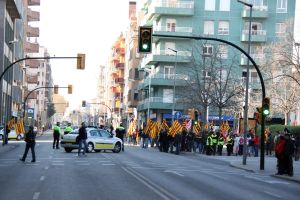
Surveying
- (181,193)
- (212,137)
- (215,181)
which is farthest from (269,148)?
(181,193)

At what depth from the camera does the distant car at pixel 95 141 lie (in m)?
40.3

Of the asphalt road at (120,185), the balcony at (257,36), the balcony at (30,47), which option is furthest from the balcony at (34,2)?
the asphalt road at (120,185)

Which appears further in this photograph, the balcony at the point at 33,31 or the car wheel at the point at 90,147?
the balcony at the point at 33,31

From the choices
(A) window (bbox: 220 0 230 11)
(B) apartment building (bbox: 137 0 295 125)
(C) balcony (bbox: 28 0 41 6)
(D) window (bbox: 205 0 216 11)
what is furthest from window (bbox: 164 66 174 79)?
(C) balcony (bbox: 28 0 41 6)

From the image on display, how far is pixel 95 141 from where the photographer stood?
133 feet

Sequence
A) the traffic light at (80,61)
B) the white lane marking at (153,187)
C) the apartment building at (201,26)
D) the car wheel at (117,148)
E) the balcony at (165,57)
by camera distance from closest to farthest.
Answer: the white lane marking at (153,187) < the traffic light at (80,61) < the car wheel at (117,148) < the balcony at (165,57) < the apartment building at (201,26)

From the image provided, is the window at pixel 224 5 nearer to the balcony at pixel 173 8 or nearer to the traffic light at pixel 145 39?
the balcony at pixel 173 8

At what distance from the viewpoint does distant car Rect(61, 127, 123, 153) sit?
132 ft

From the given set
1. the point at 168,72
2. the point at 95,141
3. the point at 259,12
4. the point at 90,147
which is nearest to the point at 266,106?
the point at 95,141

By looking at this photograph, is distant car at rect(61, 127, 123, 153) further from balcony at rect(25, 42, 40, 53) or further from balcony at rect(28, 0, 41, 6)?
balcony at rect(28, 0, 41, 6)

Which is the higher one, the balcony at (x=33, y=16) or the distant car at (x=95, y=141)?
the balcony at (x=33, y=16)

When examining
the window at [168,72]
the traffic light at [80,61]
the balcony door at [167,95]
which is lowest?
the balcony door at [167,95]

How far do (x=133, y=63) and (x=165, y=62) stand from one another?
1067 inches

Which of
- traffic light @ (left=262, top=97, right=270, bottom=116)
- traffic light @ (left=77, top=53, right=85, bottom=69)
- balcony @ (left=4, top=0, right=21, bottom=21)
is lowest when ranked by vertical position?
traffic light @ (left=262, top=97, right=270, bottom=116)
